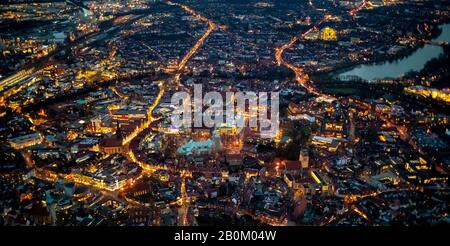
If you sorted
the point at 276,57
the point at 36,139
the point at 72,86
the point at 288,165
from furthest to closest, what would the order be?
the point at 276,57
the point at 72,86
the point at 36,139
the point at 288,165

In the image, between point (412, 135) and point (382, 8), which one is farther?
point (382, 8)

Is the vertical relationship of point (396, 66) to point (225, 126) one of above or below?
above

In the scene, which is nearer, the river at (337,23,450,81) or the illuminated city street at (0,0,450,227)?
the illuminated city street at (0,0,450,227)

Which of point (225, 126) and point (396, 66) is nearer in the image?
point (225, 126)

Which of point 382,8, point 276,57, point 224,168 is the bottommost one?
point 224,168

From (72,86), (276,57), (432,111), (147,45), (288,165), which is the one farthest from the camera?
(147,45)

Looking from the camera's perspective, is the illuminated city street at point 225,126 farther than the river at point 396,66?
No

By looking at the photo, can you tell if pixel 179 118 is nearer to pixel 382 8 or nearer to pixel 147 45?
pixel 147 45
